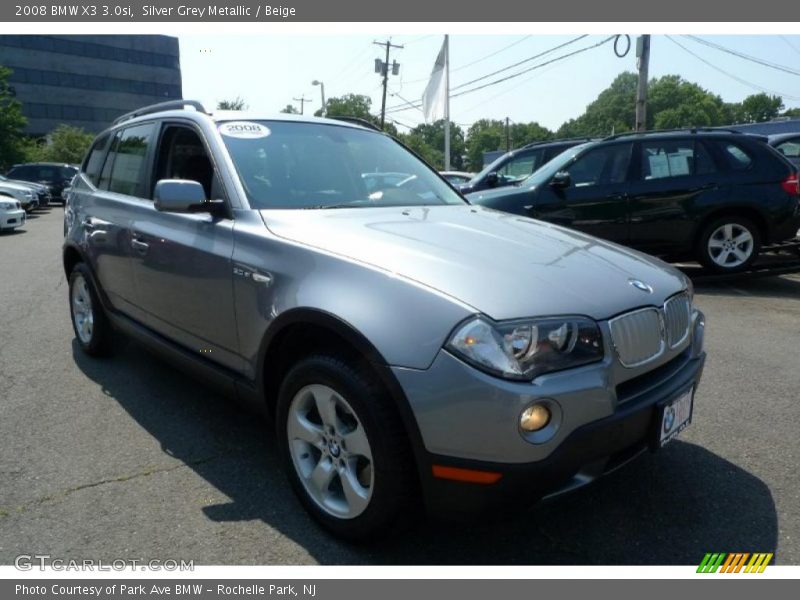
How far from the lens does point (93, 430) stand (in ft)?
12.0

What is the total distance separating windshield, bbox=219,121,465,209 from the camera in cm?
321

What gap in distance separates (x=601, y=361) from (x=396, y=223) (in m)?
1.19

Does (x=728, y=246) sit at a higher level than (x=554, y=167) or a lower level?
lower

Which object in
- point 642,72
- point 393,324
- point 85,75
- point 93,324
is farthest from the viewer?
point 85,75

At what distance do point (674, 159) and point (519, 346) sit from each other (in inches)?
257

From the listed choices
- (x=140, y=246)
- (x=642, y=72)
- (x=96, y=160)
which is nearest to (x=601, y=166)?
(x=96, y=160)

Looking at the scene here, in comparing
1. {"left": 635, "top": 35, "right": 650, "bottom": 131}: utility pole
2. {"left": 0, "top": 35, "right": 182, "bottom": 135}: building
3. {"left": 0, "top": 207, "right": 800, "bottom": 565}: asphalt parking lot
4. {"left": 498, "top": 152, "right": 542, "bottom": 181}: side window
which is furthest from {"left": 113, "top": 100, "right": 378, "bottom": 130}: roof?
{"left": 0, "top": 35, "right": 182, "bottom": 135}: building

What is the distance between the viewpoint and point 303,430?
2.60m

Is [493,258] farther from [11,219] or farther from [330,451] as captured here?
[11,219]

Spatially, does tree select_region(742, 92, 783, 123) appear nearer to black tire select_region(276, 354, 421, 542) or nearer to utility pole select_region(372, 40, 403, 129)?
utility pole select_region(372, 40, 403, 129)

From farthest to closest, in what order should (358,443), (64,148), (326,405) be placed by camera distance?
(64,148) < (326,405) < (358,443)

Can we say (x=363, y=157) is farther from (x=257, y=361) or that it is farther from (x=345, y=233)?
(x=257, y=361)

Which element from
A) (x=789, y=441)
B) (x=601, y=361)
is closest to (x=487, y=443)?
(x=601, y=361)

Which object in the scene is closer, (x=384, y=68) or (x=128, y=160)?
(x=128, y=160)
